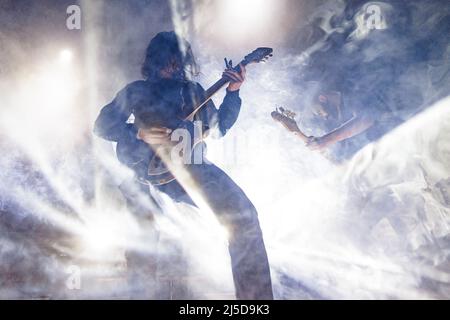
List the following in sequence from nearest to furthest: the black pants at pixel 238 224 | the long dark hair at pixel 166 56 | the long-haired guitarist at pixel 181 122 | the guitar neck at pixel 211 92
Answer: the black pants at pixel 238 224 < the long-haired guitarist at pixel 181 122 < the guitar neck at pixel 211 92 < the long dark hair at pixel 166 56

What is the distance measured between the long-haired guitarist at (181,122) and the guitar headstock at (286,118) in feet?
1.26

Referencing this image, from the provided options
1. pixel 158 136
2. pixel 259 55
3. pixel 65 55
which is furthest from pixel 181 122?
pixel 65 55

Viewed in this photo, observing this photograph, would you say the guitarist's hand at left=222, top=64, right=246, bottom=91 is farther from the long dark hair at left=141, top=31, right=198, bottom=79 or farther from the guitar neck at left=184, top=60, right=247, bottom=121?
the long dark hair at left=141, top=31, right=198, bottom=79

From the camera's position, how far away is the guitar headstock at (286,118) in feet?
11.2

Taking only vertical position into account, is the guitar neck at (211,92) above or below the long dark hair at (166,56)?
below

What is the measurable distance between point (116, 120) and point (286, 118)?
154 cm

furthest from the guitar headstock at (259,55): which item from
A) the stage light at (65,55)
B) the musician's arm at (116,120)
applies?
the stage light at (65,55)

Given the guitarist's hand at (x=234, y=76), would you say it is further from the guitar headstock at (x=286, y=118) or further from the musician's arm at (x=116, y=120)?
the musician's arm at (x=116, y=120)

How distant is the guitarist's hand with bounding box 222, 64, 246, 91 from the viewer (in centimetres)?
321

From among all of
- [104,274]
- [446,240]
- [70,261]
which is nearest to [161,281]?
[104,274]

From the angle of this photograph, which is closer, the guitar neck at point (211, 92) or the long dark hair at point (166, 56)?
the guitar neck at point (211, 92)

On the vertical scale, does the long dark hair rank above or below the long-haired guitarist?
above

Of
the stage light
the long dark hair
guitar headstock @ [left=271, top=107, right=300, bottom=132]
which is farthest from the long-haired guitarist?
the stage light

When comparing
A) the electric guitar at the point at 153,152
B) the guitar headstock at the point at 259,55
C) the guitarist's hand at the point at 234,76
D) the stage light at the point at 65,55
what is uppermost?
the stage light at the point at 65,55
